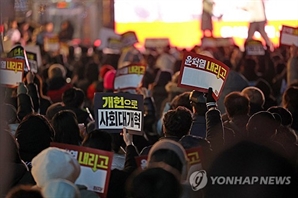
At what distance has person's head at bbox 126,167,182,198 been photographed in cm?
438

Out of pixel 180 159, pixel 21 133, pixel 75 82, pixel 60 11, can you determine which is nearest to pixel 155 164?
pixel 180 159

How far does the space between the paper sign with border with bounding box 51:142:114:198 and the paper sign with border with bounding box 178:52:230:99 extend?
2.00 meters

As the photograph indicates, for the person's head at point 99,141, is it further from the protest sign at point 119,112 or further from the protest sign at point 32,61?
the protest sign at point 32,61

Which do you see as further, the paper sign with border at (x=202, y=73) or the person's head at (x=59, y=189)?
the paper sign with border at (x=202, y=73)

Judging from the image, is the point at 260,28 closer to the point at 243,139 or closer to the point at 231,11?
the point at 231,11

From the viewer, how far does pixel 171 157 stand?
4934 mm

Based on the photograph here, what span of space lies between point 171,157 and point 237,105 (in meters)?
2.76

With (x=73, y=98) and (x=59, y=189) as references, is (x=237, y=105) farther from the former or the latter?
(x=59, y=189)

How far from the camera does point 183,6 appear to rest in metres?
31.2

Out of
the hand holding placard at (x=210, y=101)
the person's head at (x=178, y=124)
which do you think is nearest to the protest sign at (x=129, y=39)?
the hand holding placard at (x=210, y=101)

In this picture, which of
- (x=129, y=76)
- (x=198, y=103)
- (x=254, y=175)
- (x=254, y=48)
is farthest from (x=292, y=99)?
(x=254, y=48)

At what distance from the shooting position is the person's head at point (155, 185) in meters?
4.38

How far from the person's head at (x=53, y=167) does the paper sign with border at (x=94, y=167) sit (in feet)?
1.41

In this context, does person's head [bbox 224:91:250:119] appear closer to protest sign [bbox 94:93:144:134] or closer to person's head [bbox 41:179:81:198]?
protest sign [bbox 94:93:144:134]
